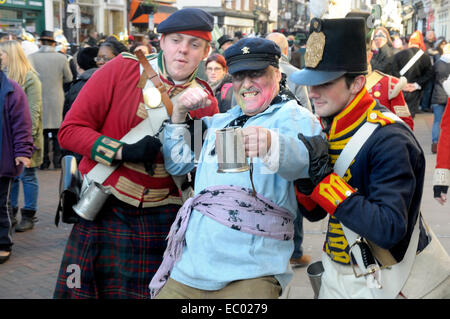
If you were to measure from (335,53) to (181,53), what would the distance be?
107 cm

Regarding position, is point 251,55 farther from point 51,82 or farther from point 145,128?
point 51,82

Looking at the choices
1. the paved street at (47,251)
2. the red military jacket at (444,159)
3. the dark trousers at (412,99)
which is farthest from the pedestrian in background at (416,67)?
the red military jacket at (444,159)

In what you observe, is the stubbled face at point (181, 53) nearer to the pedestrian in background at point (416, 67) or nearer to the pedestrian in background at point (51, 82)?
the pedestrian in background at point (51, 82)

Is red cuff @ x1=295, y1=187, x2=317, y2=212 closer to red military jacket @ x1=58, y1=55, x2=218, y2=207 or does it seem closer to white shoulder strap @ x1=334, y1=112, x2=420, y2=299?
white shoulder strap @ x1=334, y1=112, x2=420, y2=299

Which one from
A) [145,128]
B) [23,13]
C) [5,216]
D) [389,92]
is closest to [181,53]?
[145,128]

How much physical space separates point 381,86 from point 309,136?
315 centimetres

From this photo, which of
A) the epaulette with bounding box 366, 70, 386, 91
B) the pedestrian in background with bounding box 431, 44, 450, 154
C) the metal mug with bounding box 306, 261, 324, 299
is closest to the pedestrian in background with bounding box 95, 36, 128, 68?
the epaulette with bounding box 366, 70, 386, 91

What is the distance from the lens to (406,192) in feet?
7.78

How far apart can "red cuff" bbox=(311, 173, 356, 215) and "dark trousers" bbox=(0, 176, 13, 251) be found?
4.63m

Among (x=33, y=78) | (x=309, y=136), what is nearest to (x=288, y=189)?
(x=309, y=136)

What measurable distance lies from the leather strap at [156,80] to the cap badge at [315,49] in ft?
3.24

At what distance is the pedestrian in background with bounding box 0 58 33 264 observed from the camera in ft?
20.4

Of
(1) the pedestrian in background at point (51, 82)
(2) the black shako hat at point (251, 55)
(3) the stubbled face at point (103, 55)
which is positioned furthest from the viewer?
(1) the pedestrian in background at point (51, 82)

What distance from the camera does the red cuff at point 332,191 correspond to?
2.38 metres
